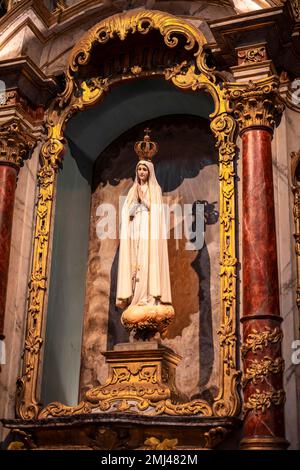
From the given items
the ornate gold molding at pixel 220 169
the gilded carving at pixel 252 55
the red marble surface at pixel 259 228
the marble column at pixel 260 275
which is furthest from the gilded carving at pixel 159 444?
the gilded carving at pixel 252 55

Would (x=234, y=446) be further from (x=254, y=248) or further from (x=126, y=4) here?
(x=126, y=4)

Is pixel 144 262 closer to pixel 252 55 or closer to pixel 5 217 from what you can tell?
pixel 5 217

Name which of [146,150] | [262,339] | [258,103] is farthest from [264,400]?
[146,150]

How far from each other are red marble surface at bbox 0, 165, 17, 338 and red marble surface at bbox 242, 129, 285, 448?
2.21 m

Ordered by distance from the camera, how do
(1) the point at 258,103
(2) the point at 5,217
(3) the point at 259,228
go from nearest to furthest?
1. (3) the point at 259,228
2. (1) the point at 258,103
3. (2) the point at 5,217

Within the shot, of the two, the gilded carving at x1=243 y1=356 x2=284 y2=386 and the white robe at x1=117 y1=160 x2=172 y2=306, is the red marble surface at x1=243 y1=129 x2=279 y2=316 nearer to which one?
the gilded carving at x1=243 y1=356 x2=284 y2=386

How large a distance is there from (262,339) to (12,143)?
10.1 feet

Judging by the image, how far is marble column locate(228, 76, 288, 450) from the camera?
536 cm

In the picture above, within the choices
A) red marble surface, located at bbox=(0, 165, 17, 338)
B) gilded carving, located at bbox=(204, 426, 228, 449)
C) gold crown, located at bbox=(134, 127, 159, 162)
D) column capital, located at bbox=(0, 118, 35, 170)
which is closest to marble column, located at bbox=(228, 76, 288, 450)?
gilded carving, located at bbox=(204, 426, 228, 449)

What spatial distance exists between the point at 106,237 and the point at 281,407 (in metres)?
2.92

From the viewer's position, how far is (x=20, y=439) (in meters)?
6.17

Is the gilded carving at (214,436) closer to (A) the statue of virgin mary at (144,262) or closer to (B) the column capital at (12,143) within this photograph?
(A) the statue of virgin mary at (144,262)

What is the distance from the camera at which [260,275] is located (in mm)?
5680
